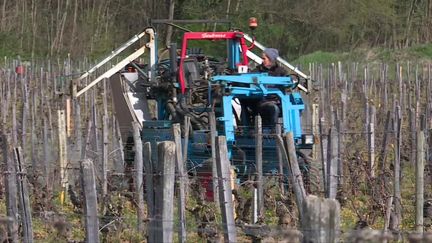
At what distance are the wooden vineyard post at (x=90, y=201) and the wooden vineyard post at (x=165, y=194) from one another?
450mm

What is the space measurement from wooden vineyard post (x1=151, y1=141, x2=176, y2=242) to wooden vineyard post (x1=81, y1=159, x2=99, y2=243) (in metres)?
0.45

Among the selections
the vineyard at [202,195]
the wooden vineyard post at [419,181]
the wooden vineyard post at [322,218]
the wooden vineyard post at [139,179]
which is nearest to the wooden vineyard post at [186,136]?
the vineyard at [202,195]

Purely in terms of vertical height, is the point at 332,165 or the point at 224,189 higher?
the point at 332,165

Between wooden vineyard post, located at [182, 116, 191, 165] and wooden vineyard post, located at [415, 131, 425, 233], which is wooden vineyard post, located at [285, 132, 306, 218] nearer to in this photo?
wooden vineyard post, located at [415, 131, 425, 233]

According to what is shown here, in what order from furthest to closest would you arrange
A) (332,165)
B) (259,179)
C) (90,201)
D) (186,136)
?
(186,136)
(259,179)
(332,165)
(90,201)

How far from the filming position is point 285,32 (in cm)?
3922

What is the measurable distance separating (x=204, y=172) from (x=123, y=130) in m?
2.31

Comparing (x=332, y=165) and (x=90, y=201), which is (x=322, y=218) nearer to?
(x=90, y=201)

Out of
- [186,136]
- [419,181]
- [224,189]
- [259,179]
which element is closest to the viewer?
[224,189]

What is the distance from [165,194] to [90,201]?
2.11 ft

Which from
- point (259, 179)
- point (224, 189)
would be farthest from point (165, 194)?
point (259, 179)

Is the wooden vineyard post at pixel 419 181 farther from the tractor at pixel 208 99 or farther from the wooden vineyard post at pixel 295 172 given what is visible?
the tractor at pixel 208 99

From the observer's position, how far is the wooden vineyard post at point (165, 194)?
576 centimetres

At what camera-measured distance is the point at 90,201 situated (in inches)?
247
